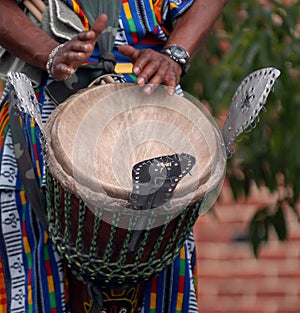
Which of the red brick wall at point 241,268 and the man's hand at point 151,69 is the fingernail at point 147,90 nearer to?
the man's hand at point 151,69

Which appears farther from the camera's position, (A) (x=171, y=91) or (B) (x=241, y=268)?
(B) (x=241, y=268)

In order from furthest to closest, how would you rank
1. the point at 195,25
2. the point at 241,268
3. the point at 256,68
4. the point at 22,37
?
the point at 241,268 < the point at 256,68 < the point at 195,25 < the point at 22,37

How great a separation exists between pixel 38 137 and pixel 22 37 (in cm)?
24

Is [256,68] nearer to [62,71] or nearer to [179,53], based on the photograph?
[179,53]

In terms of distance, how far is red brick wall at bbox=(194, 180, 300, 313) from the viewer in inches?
239

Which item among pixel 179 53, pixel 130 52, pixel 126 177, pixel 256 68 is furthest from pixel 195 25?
pixel 256 68

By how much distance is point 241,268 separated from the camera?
20.2 feet

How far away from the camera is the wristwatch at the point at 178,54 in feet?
10.5

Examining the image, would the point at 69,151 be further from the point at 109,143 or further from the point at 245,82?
the point at 245,82

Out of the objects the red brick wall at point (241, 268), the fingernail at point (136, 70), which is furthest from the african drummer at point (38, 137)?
the red brick wall at point (241, 268)

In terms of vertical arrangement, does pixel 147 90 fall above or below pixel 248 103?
above

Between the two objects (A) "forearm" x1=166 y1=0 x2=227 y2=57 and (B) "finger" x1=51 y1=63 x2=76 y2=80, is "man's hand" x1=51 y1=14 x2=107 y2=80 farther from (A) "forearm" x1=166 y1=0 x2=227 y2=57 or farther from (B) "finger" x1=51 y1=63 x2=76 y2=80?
(A) "forearm" x1=166 y1=0 x2=227 y2=57

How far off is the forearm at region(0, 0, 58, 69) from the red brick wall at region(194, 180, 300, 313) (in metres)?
2.93

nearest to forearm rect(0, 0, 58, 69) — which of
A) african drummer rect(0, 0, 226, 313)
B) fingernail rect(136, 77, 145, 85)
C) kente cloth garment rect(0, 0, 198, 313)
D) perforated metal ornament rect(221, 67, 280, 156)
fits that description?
african drummer rect(0, 0, 226, 313)
